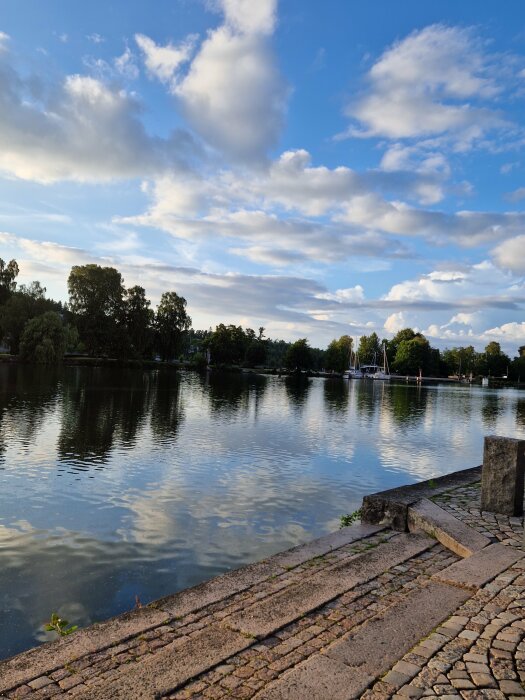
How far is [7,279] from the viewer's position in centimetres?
7669

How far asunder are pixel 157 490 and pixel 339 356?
133997mm

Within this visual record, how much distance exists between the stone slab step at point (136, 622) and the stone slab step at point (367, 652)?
1546mm

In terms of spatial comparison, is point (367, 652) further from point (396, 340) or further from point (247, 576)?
point (396, 340)

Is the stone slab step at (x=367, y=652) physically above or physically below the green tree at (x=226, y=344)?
below

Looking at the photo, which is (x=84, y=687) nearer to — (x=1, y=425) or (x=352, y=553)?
(x=352, y=553)

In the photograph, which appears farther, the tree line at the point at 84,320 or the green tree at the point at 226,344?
the green tree at the point at 226,344

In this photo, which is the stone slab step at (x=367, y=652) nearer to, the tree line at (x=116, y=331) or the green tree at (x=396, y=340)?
the tree line at (x=116, y=331)

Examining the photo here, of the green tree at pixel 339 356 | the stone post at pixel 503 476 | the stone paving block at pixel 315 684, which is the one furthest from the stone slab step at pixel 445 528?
the green tree at pixel 339 356

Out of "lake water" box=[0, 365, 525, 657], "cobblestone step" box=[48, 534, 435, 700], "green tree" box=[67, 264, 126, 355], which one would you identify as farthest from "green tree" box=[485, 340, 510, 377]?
"cobblestone step" box=[48, 534, 435, 700]

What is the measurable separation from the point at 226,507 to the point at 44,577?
4.38m

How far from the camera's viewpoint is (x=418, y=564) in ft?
21.1

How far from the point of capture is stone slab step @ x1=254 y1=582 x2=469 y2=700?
12.1 ft

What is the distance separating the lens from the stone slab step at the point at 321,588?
15.9 ft

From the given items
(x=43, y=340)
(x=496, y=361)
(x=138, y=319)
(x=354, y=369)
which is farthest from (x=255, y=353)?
(x=43, y=340)
